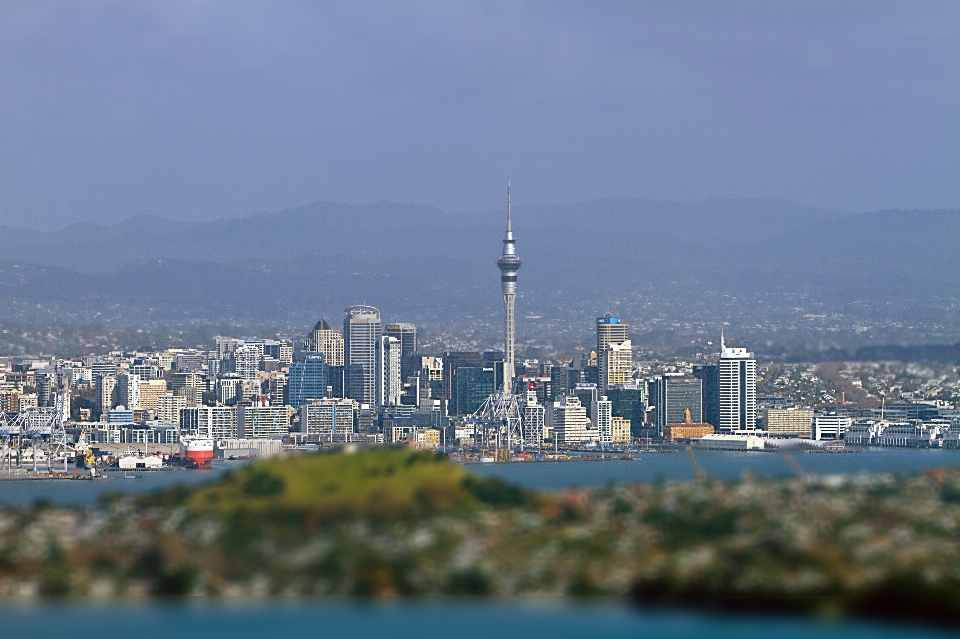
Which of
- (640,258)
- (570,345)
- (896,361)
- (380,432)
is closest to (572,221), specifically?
(640,258)

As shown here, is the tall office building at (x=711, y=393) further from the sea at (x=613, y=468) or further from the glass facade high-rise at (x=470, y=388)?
the sea at (x=613, y=468)

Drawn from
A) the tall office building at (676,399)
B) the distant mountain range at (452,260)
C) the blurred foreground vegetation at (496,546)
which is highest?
the distant mountain range at (452,260)

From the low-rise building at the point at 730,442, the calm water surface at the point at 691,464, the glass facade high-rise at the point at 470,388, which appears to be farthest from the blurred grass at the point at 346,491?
the glass facade high-rise at the point at 470,388

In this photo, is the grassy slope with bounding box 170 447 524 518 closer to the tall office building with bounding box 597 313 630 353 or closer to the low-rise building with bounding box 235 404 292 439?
the low-rise building with bounding box 235 404 292 439

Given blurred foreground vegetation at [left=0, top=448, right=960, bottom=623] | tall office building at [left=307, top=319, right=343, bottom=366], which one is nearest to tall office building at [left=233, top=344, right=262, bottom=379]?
tall office building at [left=307, top=319, right=343, bottom=366]

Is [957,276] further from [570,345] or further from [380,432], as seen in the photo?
[380,432]

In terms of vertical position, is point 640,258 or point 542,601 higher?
point 640,258

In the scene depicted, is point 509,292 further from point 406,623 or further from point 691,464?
point 406,623
